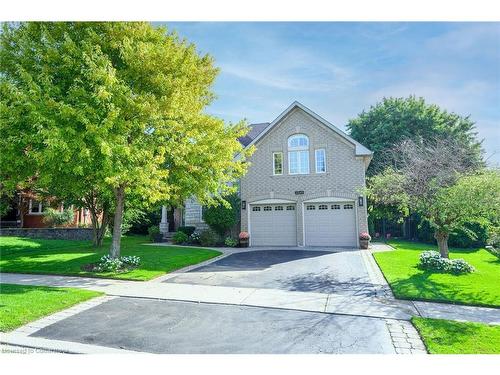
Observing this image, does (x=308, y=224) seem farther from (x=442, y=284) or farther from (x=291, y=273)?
(x=442, y=284)

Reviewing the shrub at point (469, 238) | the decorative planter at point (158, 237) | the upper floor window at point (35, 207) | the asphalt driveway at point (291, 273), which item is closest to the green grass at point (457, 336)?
the asphalt driveway at point (291, 273)

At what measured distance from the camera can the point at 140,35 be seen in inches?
413

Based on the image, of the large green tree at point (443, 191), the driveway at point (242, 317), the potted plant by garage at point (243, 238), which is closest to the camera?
the driveway at point (242, 317)

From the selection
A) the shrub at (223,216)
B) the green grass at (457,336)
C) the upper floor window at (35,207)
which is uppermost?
the upper floor window at (35,207)

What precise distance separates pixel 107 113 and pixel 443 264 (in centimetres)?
1134

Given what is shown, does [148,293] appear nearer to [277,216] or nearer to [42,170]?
[42,170]

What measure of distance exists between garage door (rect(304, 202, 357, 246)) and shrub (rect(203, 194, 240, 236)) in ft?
13.3

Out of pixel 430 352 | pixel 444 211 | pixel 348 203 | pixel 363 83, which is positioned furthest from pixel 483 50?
pixel 348 203

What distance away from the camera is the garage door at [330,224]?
18.0 meters

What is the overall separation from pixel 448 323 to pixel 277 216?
1323 centimetres

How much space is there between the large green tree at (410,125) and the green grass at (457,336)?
73.6ft

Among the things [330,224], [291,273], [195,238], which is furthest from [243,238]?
[291,273]

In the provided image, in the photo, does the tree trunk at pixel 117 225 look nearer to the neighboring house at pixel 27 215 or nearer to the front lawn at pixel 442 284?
the front lawn at pixel 442 284

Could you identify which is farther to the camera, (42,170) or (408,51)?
(42,170)
